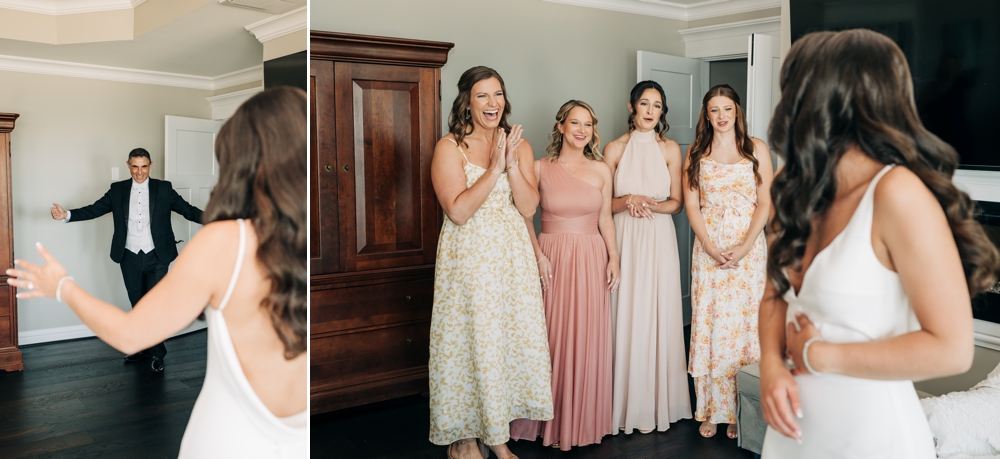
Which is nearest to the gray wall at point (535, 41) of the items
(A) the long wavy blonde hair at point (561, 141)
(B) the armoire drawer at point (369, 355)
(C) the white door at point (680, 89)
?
(C) the white door at point (680, 89)

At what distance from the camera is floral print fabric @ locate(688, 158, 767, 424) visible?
8.85ft

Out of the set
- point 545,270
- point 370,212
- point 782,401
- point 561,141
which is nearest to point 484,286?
point 545,270

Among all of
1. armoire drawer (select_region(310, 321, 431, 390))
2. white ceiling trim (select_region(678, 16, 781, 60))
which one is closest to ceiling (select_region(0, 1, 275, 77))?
armoire drawer (select_region(310, 321, 431, 390))

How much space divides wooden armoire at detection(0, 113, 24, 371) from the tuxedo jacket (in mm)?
65

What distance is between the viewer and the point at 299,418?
1.09 metres

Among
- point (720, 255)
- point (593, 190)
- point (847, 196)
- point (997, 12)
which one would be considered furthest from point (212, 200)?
point (720, 255)

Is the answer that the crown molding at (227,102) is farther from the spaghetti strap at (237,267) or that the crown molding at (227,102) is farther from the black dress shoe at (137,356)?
the black dress shoe at (137,356)

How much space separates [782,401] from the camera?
1030 mm

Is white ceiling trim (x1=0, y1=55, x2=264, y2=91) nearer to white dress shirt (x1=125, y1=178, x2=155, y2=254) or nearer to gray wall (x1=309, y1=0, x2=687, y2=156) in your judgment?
white dress shirt (x1=125, y1=178, x2=155, y2=254)

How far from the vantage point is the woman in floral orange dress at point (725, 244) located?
2688 millimetres

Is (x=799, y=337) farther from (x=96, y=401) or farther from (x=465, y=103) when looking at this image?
(x=465, y=103)

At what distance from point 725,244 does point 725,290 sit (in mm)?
198

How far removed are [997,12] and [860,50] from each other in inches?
30.4

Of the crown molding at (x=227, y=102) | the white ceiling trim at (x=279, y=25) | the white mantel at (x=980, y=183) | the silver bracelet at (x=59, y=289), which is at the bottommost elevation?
the silver bracelet at (x=59, y=289)
